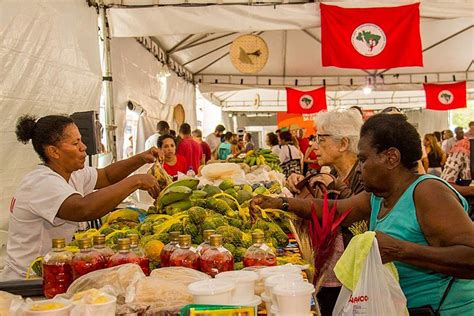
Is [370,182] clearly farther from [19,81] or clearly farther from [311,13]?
[311,13]

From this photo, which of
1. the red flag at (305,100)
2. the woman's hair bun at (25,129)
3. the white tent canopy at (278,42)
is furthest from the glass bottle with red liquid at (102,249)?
the red flag at (305,100)

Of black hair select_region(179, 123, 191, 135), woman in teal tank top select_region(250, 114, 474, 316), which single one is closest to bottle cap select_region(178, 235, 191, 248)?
woman in teal tank top select_region(250, 114, 474, 316)

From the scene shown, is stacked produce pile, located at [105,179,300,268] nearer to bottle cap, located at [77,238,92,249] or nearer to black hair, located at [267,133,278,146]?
bottle cap, located at [77,238,92,249]

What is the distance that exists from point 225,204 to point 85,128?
2.04m

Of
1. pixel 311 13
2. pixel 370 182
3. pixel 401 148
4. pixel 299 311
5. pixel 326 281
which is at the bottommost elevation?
pixel 326 281

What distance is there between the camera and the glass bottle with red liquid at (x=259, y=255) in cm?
161

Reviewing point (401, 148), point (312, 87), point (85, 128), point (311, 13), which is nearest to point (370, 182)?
point (401, 148)

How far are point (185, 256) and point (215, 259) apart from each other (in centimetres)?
12

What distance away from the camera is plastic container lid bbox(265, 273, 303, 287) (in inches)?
48.8

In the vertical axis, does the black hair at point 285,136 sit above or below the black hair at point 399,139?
above

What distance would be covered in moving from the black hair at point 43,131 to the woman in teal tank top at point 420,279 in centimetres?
174

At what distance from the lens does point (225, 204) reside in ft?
7.97

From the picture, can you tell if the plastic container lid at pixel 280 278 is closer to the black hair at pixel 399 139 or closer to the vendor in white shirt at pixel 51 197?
the black hair at pixel 399 139

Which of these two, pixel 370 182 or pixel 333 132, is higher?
pixel 333 132
